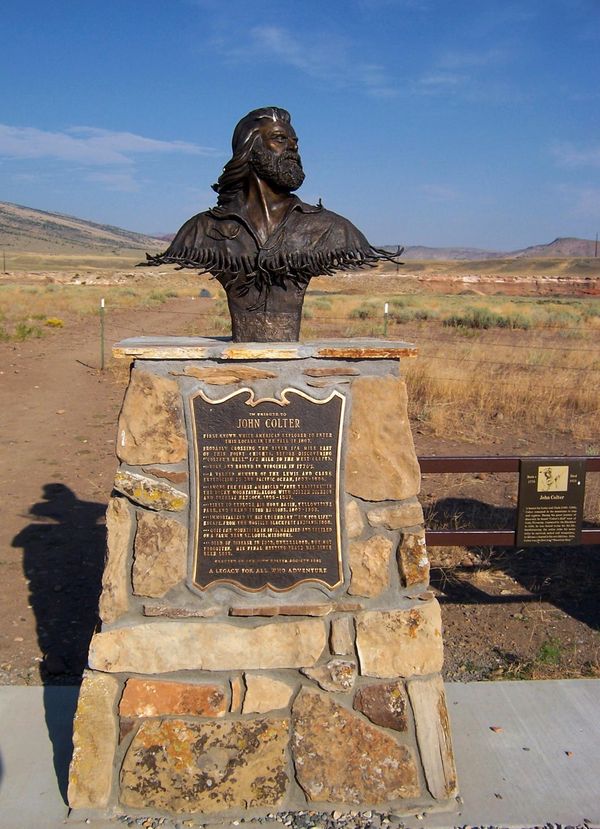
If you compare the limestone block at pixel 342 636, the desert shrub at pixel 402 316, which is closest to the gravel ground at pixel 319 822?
the limestone block at pixel 342 636

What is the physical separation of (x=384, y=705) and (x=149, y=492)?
126cm

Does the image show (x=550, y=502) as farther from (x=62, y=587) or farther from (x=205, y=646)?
(x=62, y=587)

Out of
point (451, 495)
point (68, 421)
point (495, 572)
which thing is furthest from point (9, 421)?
point (495, 572)

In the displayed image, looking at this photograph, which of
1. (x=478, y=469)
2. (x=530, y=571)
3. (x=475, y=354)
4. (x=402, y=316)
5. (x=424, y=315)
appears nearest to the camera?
(x=478, y=469)

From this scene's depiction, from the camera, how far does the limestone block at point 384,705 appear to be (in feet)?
9.89

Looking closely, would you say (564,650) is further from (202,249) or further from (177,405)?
(202,249)

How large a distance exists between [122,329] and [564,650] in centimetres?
1572

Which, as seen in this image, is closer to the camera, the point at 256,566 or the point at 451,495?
the point at 256,566

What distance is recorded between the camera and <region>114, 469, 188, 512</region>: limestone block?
9.79ft

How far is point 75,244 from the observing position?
135 metres

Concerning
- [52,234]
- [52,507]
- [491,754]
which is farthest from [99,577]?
[52,234]

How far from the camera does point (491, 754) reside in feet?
10.6

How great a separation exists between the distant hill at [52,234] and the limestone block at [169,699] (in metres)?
115

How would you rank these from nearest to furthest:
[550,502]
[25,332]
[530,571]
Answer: [550,502] < [530,571] < [25,332]
